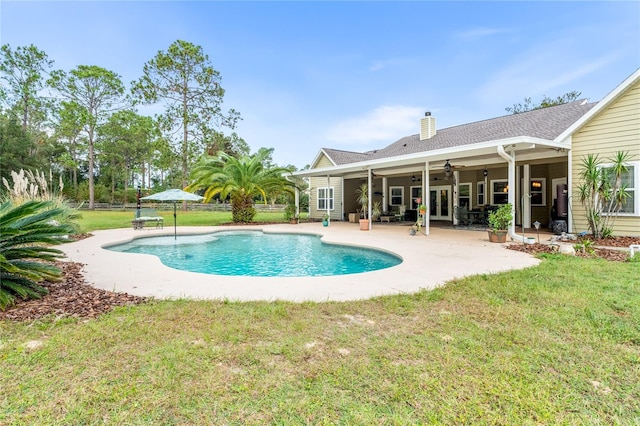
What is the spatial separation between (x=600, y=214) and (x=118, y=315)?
40.0ft

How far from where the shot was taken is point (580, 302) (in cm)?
400

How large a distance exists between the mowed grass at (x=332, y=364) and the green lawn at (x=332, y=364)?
0.04ft

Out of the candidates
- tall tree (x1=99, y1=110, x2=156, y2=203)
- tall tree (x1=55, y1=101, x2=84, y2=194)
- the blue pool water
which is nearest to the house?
the blue pool water

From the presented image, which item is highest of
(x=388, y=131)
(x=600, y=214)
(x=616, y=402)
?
(x=388, y=131)

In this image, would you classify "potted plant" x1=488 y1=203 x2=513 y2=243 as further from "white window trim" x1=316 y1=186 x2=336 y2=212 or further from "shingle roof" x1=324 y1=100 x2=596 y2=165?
"white window trim" x1=316 y1=186 x2=336 y2=212

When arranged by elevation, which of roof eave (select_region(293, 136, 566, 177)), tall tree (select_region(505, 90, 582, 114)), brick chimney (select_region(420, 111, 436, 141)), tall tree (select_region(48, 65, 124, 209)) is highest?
tall tree (select_region(48, 65, 124, 209))

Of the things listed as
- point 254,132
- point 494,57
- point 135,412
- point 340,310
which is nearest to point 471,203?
point 494,57

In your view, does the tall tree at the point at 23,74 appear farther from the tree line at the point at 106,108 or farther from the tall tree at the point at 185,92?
the tall tree at the point at 185,92

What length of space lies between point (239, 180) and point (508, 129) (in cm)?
A: 1325

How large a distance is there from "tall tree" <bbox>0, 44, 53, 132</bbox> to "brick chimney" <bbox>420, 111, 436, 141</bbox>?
121ft

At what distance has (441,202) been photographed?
18.5 m

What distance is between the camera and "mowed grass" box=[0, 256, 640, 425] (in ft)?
6.57

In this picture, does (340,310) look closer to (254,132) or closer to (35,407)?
(35,407)

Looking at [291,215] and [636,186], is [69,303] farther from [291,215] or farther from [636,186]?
[291,215]
